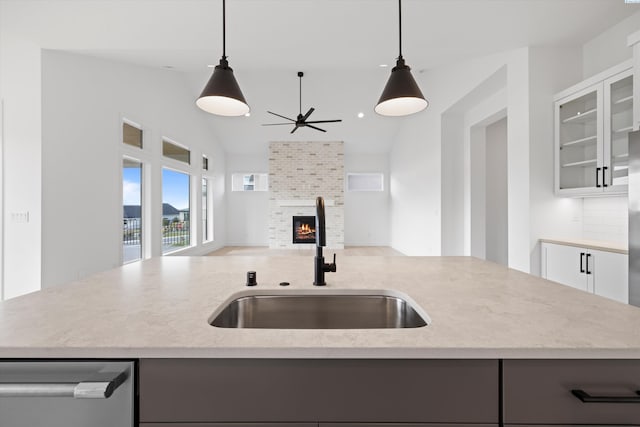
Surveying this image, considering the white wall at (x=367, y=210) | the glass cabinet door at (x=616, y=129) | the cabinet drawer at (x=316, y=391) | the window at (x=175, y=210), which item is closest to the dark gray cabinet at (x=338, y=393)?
the cabinet drawer at (x=316, y=391)

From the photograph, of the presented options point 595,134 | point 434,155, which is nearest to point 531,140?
→ point 595,134

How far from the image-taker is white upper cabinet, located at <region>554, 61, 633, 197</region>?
8.46 ft

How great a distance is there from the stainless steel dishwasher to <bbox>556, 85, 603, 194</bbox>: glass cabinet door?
3.60 m

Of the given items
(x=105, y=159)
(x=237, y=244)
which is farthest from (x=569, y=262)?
(x=237, y=244)

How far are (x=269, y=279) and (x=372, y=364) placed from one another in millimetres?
709

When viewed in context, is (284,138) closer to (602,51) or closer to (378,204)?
(378,204)

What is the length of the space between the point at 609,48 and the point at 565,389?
3.87m

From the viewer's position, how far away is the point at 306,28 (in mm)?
2965

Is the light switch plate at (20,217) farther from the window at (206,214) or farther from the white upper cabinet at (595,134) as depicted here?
the white upper cabinet at (595,134)

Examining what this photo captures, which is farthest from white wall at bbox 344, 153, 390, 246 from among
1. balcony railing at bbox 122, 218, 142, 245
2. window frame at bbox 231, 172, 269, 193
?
balcony railing at bbox 122, 218, 142, 245

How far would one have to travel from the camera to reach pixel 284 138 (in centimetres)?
827

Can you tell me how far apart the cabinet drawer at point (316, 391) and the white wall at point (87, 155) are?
3597mm

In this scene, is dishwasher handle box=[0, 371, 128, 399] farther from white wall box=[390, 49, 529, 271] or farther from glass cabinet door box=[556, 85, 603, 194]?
white wall box=[390, 49, 529, 271]

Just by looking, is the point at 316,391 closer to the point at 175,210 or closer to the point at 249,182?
the point at 175,210
